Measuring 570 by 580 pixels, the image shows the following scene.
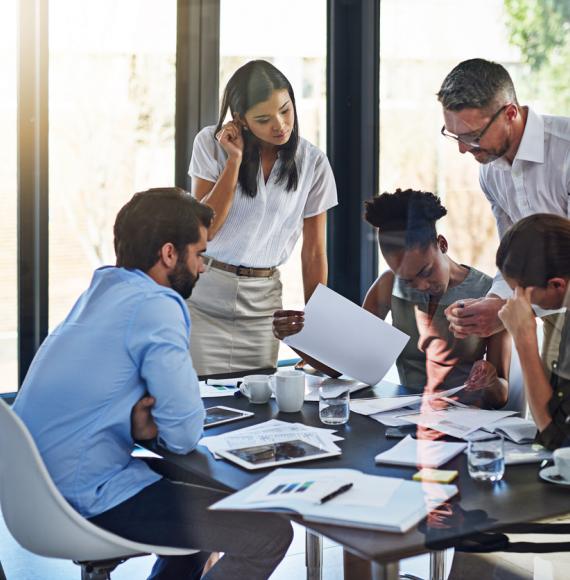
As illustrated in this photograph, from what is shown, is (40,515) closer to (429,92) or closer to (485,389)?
(485,389)

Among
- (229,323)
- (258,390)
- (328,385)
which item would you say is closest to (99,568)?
(258,390)

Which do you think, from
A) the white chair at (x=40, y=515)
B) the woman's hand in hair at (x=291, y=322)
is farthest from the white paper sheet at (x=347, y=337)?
the white chair at (x=40, y=515)

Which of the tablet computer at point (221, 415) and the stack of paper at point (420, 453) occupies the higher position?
the stack of paper at point (420, 453)

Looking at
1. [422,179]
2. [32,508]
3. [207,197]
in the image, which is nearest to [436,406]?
[32,508]

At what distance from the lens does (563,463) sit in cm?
136

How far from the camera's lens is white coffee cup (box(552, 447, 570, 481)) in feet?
4.45

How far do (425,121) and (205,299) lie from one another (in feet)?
5.12

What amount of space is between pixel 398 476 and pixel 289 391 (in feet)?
1.66

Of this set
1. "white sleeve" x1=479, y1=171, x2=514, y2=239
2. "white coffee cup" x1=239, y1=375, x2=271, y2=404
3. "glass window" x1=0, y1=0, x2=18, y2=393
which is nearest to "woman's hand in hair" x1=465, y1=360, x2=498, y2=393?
"white sleeve" x1=479, y1=171, x2=514, y2=239

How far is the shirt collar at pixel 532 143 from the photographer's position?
199 cm

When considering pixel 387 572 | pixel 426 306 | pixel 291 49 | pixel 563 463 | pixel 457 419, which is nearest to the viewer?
pixel 387 572

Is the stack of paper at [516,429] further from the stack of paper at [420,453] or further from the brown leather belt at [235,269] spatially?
the brown leather belt at [235,269]

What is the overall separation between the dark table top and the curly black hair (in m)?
0.66

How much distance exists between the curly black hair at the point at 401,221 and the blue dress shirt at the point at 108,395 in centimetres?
88
